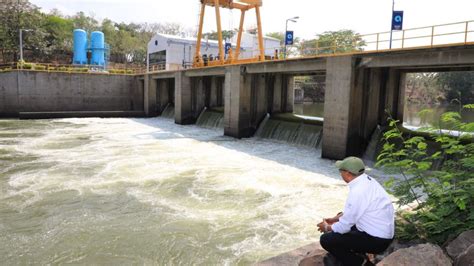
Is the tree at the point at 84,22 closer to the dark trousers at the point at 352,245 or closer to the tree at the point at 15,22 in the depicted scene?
the tree at the point at 15,22

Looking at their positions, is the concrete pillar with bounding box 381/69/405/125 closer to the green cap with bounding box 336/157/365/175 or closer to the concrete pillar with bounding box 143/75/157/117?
the green cap with bounding box 336/157/365/175

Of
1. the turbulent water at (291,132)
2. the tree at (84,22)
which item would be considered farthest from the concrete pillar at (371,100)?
the tree at (84,22)

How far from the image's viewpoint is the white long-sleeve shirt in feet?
12.8

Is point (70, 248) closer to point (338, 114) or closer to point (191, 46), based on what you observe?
point (338, 114)

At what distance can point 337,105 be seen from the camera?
51.8 feet

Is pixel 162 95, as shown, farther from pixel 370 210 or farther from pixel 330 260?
pixel 370 210

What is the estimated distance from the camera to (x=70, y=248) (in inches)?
280

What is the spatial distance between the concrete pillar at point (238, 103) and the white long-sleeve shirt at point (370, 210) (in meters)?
18.8

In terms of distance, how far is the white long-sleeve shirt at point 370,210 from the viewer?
390cm

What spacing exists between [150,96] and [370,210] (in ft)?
113

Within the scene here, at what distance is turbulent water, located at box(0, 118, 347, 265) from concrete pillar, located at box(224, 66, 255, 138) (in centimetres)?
477

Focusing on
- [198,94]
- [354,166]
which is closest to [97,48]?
[198,94]

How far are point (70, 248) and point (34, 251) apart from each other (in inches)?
24.4

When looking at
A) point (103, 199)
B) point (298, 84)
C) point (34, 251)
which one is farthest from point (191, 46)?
point (34, 251)
